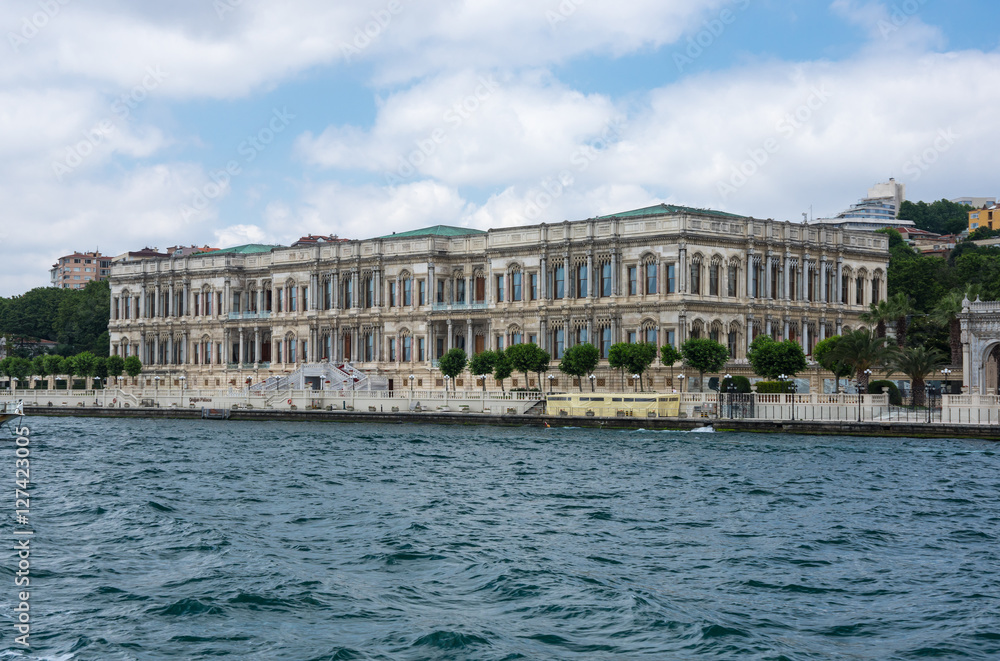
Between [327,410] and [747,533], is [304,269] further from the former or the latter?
[747,533]

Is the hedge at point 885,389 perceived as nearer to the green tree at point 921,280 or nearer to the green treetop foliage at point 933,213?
the green tree at point 921,280

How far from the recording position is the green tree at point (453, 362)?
224ft

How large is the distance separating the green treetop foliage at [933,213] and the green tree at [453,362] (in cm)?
11459

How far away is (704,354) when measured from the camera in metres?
58.7

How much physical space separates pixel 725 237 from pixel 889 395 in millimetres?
16635

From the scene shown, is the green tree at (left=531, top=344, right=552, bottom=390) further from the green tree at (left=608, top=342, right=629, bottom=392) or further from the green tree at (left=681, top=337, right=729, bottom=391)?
the green tree at (left=681, top=337, right=729, bottom=391)

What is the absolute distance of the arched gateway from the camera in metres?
51.7

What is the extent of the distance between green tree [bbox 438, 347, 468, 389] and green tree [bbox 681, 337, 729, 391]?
1471 cm

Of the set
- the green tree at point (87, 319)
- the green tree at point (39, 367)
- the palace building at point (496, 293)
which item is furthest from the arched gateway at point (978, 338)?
the green tree at point (87, 319)

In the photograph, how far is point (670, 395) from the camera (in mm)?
53000

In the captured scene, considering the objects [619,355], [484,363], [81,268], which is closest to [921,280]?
[619,355]

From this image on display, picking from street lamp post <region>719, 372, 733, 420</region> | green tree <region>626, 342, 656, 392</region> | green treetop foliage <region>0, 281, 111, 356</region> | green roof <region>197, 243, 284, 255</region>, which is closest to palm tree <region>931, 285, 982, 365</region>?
street lamp post <region>719, 372, 733, 420</region>

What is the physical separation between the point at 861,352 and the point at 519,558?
124 ft

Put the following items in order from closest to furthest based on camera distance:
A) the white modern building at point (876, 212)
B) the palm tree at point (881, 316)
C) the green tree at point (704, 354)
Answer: the green tree at point (704, 354), the palm tree at point (881, 316), the white modern building at point (876, 212)
